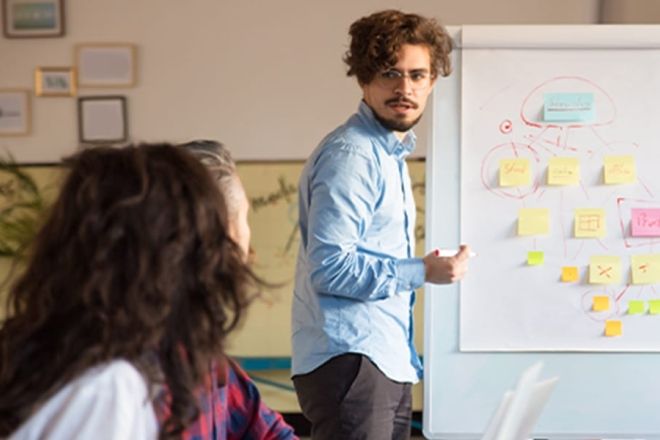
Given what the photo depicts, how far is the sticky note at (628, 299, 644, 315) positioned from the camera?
2266 millimetres

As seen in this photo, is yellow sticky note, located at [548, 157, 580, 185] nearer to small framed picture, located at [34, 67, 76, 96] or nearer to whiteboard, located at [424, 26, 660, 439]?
whiteboard, located at [424, 26, 660, 439]

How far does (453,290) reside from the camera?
Result: 7.44ft

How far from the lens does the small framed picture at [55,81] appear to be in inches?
154

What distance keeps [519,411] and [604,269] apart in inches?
39.0

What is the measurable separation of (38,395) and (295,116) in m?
3.12

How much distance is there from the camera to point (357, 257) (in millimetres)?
1836

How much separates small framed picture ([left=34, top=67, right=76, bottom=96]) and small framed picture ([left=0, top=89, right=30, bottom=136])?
0.07 metres

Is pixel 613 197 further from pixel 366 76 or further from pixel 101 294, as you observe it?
pixel 101 294

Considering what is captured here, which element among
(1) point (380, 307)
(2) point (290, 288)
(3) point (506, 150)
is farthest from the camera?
(2) point (290, 288)

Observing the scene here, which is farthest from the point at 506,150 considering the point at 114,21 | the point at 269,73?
the point at 114,21

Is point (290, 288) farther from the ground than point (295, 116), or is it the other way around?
point (295, 116)

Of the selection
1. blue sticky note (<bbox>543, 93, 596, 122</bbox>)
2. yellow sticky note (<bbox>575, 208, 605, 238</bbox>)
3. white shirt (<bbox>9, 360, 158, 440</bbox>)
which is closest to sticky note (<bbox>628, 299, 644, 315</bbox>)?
yellow sticky note (<bbox>575, 208, 605, 238</bbox>)

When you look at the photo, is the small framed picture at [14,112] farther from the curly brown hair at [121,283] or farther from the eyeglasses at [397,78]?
the curly brown hair at [121,283]

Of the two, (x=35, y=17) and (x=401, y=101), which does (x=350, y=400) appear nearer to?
(x=401, y=101)
